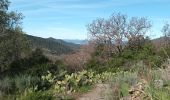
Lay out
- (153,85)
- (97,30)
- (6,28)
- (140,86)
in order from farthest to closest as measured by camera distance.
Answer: (97,30) → (6,28) → (140,86) → (153,85)

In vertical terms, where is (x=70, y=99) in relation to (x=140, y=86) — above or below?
below

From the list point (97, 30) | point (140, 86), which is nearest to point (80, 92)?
point (140, 86)

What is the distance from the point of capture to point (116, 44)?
189ft

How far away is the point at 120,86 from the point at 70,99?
2.97m

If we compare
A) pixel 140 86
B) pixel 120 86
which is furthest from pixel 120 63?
pixel 140 86

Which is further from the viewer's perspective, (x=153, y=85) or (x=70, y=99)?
(x=70, y=99)

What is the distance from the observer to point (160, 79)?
29.7 feet

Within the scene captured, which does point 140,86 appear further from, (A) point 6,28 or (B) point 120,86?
(A) point 6,28

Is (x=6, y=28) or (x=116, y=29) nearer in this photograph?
(x=6, y=28)

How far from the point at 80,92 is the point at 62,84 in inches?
34.3

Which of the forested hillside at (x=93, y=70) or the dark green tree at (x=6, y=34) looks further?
the dark green tree at (x=6, y=34)

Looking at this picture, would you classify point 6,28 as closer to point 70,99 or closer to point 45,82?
point 45,82

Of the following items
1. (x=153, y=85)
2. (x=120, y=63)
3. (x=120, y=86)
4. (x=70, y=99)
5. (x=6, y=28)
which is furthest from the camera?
(x=120, y=63)

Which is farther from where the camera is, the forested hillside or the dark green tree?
the dark green tree
